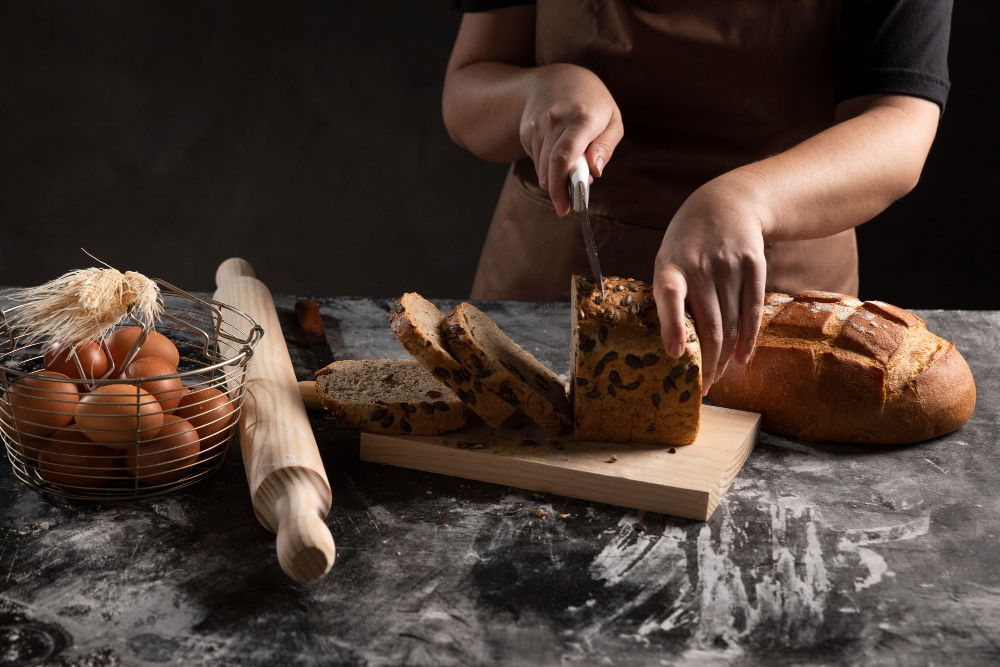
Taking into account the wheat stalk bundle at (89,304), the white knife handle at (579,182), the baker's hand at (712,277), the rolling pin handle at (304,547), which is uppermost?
the white knife handle at (579,182)

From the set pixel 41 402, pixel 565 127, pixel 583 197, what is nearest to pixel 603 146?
pixel 565 127

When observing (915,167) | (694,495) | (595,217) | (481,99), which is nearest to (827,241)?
(915,167)

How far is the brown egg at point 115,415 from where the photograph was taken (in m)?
1.21

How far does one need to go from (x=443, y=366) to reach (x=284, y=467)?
332mm

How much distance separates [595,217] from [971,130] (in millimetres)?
1911

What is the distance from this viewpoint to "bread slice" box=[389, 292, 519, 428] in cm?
144

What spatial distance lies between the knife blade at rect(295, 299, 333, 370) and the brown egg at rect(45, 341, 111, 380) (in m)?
0.52

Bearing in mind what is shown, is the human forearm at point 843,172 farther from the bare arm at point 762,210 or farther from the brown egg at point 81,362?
the brown egg at point 81,362

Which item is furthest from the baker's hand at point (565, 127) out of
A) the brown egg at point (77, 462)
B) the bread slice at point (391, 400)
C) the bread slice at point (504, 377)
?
the brown egg at point (77, 462)

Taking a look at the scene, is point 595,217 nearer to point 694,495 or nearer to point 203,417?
point 694,495

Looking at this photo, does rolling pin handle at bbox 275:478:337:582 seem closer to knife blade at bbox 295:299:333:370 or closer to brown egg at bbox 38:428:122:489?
brown egg at bbox 38:428:122:489

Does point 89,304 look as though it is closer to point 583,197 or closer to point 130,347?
point 130,347

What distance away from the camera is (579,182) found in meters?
A: 1.46

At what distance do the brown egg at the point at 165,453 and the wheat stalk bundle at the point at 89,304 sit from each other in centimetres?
15
